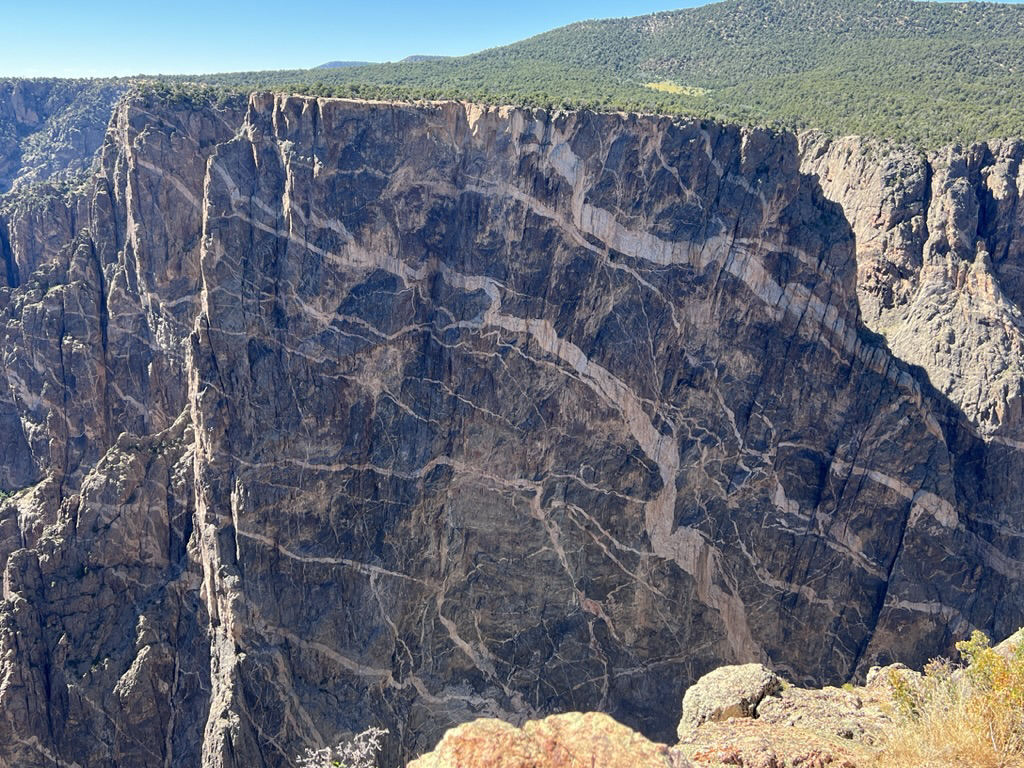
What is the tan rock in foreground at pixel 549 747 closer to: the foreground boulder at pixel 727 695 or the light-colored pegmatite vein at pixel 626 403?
the foreground boulder at pixel 727 695

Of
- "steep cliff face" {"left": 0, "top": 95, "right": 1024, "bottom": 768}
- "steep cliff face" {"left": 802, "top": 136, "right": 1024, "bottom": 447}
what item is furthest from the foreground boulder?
"steep cliff face" {"left": 802, "top": 136, "right": 1024, "bottom": 447}

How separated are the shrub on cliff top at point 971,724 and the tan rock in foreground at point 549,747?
15.6 feet

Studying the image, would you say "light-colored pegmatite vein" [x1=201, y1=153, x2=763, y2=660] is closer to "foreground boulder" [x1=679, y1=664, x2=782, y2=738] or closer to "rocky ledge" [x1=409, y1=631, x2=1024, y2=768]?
"rocky ledge" [x1=409, y1=631, x2=1024, y2=768]

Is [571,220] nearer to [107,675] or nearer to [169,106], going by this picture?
[169,106]

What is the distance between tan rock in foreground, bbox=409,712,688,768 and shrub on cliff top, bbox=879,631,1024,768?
4.77 meters

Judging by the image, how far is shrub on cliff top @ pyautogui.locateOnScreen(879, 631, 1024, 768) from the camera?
13039 millimetres

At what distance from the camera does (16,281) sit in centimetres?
6122

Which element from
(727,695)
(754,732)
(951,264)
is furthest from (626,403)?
(754,732)

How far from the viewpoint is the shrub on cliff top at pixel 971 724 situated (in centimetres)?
1304

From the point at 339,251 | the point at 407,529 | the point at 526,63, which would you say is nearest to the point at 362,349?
the point at 339,251

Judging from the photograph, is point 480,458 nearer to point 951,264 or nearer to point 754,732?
point 754,732

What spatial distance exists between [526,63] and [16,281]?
4769 centimetres

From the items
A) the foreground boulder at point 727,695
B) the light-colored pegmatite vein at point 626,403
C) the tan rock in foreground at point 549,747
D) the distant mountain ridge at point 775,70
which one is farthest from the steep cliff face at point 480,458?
the tan rock in foreground at point 549,747

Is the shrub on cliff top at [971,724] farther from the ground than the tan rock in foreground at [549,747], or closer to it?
closer to it
